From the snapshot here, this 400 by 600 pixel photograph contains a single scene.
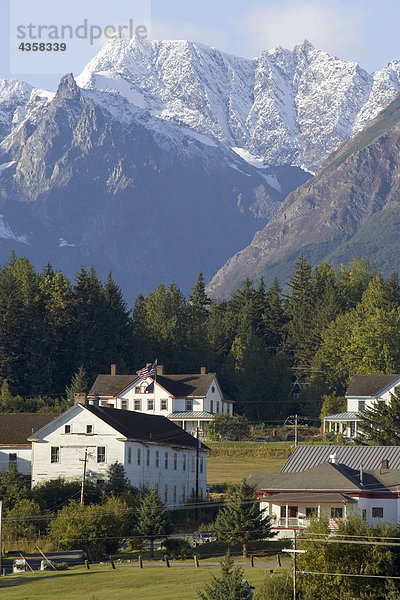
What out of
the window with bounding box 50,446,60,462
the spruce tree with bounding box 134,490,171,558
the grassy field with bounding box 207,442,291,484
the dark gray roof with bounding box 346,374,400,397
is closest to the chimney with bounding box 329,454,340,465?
the spruce tree with bounding box 134,490,171,558

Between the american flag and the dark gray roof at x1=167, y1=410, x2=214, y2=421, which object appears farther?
the dark gray roof at x1=167, y1=410, x2=214, y2=421

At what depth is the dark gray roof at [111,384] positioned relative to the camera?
155625 mm

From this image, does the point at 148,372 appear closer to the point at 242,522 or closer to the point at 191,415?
the point at 191,415

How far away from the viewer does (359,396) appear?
484 feet

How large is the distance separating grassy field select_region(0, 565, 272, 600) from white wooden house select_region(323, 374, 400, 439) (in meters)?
70.7

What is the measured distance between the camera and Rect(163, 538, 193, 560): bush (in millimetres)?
80688

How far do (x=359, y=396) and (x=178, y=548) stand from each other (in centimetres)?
6814

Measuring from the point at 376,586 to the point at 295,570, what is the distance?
5001 millimetres

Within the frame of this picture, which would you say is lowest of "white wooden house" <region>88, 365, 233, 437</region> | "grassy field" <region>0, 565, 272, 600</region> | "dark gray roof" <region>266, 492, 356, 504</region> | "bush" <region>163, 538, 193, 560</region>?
"grassy field" <region>0, 565, 272, 600</region>

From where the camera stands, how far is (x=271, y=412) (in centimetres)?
16325

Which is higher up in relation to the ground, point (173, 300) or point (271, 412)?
point (173, 300)

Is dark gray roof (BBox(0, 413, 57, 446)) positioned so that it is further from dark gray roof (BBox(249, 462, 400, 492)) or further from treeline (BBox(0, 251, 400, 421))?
treeline (BBox(0, 251, 400, 421))

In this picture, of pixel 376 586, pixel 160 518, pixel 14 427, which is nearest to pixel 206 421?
pixel 14 427

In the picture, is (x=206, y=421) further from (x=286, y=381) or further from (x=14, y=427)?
(x=14, y=427)
